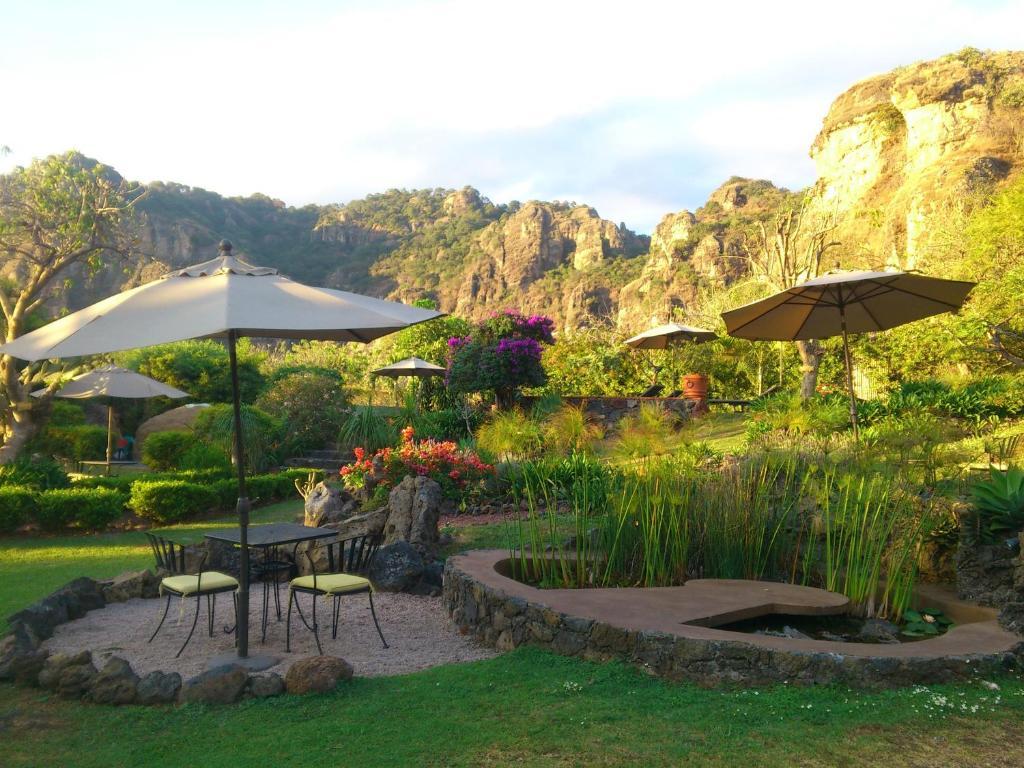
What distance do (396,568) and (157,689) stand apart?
298cm

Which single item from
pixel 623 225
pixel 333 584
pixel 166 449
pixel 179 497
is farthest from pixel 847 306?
pixel 623 225

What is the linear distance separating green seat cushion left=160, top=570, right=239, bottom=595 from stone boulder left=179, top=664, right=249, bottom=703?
1.15 metres

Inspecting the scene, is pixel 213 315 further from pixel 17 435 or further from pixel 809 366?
pixel 809 366

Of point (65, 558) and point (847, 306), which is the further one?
point (847, 306)

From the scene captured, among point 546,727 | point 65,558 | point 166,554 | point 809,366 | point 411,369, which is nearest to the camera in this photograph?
point 546,727

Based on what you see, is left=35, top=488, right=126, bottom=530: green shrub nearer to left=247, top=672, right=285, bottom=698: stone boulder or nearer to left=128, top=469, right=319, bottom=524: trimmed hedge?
left=128, top=469, right=319, bottom=524: trimmed hedge

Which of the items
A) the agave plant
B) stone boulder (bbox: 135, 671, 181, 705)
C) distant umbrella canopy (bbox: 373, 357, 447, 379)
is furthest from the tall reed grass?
distant umbrella canopy (bbox: 373, 357, 447, 379)

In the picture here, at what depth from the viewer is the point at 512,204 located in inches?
3127

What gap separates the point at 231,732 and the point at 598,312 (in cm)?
5418

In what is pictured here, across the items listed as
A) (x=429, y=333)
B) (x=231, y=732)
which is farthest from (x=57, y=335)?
(x=429, y=333)

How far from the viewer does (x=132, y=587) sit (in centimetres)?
637

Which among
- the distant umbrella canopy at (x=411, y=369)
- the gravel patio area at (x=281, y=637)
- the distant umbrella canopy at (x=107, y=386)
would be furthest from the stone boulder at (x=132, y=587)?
the distant umbrella canopy at (x=411, y=369)

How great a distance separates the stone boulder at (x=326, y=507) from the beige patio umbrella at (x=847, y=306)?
4.71 m

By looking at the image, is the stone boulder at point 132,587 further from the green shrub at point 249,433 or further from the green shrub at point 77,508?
the green shrub at point 249,433
